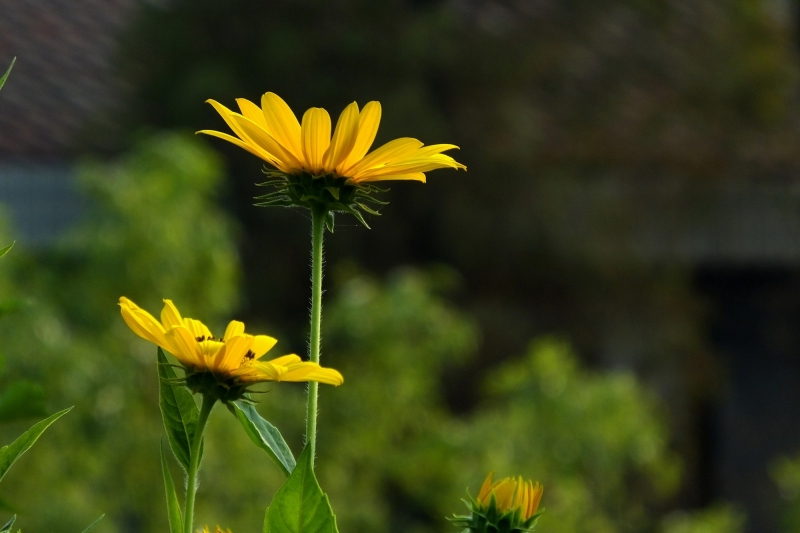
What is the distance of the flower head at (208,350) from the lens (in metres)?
0.45

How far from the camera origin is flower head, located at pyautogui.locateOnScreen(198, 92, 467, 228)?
0.48m

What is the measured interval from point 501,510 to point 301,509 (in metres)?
0.12

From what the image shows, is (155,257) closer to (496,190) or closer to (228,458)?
(228,458)

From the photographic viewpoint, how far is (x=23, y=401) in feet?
1.87

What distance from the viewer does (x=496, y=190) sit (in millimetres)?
4312

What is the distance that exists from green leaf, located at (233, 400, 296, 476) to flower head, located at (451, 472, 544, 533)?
9cm

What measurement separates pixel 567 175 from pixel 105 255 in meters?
2.36

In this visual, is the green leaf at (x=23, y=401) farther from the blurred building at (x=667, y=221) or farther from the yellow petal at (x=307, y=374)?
the blurred building at (x=667, y=221)

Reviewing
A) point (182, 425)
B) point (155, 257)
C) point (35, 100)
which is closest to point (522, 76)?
point (35, 100)

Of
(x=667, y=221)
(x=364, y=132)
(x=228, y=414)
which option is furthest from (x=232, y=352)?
(x=667, y=221)

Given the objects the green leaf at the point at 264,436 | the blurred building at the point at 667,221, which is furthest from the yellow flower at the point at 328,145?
the blurred building at the point at 667,221

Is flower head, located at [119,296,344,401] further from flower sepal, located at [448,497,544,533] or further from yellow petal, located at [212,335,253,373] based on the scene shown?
flower sepal, located at [448,497,544,533]

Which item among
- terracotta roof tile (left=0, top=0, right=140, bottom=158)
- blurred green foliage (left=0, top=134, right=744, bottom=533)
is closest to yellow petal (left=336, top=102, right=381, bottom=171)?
blurred green foliage (left=0, top=134, right=744, bottom=533)

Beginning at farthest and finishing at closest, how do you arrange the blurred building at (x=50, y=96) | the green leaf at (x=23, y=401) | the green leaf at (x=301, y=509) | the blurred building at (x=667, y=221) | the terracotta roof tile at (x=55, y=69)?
the terracotta roof tile at (x=55, y=69) < the blurred building at (x=667, y=221) < the blurred building at (x=50, y=96) < the green leaf at (x=23, y=401) < the green leaf at (x=301, y=509)
